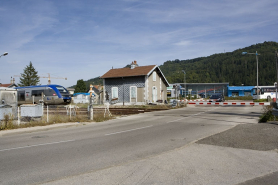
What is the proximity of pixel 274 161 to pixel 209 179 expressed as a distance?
94.1 inches

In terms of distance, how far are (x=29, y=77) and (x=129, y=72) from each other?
160 feet

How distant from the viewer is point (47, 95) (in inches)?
1260

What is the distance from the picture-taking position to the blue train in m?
31.8

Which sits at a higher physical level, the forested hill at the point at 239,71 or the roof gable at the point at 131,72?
the forested hill at the point at 239,71

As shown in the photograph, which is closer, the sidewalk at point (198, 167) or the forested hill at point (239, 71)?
the sidewalk at point (198, 167)

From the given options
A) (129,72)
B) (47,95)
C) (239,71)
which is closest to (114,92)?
(129,72)

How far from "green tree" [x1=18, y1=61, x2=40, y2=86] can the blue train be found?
4457 centimetres

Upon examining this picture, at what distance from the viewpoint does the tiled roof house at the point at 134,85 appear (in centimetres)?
3653

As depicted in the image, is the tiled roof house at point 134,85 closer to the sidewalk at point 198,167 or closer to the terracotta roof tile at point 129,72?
the terracotta roof tile at point 129,72

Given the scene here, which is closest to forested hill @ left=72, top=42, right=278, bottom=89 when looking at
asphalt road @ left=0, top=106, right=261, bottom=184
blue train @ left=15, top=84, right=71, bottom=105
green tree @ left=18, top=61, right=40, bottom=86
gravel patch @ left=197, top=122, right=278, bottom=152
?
green tree @ left=18, top=61, right=40, bottom=86

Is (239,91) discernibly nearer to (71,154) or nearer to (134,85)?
(134,85)

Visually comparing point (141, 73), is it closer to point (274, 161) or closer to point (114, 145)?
point (114, 145)

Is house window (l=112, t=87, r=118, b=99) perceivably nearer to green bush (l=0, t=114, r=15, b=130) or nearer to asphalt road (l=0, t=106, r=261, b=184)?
green bush (l=0, t=114, r=15, b=130)

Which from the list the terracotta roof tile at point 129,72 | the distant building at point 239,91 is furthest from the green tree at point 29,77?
the distant building at point 239,91
